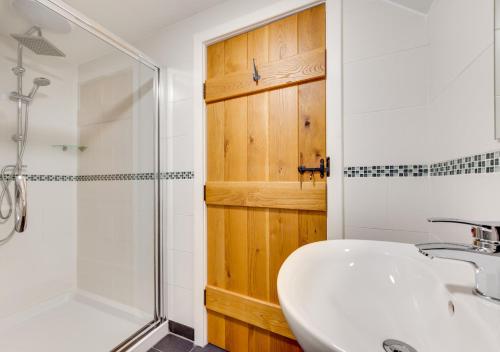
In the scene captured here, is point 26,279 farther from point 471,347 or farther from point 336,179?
point 471,347

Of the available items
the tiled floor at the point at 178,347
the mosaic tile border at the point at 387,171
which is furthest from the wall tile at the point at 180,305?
the mosaic tile border at the point at 387,171

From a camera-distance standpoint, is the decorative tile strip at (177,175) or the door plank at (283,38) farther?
the decorative tile strip at (177,175)

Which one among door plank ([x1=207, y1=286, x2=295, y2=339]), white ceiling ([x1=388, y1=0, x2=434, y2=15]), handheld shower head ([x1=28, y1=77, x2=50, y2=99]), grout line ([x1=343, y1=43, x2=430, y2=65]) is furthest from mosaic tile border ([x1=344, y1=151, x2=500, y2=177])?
handheld shower head ([x1=28, y1=77, x2=50, y2=99])

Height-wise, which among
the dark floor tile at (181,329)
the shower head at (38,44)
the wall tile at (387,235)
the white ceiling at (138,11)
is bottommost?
the dark floor tile at (181,329)

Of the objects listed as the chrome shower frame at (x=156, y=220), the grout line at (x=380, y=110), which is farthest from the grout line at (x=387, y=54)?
the chrome shower frame at (x=156, y=220)

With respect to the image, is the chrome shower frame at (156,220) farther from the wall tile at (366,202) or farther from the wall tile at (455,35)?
the wall tile at (455,35)

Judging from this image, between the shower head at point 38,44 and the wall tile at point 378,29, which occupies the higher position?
the shower head at point 38,44

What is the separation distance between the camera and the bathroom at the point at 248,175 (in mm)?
592

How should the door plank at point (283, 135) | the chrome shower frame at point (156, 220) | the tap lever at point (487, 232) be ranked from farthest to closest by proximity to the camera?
the chrome shower frame at point (156, 220) < the door plank at point (283, 135) < the tap lever at point (487, 232)

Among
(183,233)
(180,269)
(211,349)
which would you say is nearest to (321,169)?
(183,233)

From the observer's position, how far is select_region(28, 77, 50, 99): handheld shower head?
58.4 inches

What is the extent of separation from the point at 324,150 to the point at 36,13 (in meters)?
1.61

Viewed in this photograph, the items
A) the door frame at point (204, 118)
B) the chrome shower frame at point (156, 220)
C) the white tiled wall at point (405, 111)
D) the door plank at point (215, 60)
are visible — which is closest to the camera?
the white tiled wall at point (405, 111)

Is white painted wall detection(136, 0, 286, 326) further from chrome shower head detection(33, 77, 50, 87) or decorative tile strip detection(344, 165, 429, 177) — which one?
decorative tile strip detection(344, 165, 429, 177)
